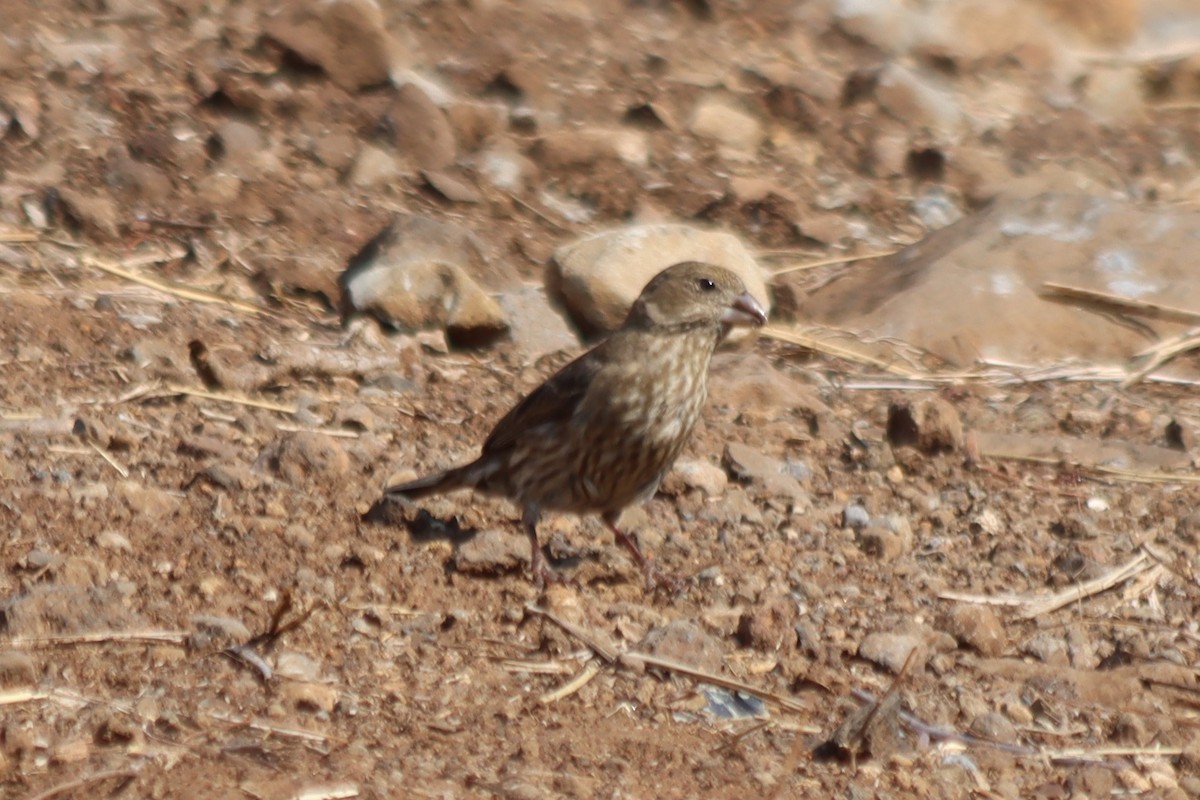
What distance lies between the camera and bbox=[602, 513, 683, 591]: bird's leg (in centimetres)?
528

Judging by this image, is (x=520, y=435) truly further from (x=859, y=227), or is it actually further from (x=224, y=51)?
(x=224, y=51)

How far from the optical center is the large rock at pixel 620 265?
7535 mm

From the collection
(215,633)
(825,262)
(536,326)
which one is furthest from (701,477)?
(825,262)

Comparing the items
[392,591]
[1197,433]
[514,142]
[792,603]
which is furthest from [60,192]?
[1197,433]

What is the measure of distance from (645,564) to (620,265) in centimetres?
235

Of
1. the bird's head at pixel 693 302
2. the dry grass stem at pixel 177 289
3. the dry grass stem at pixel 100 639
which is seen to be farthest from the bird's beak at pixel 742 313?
the dry grass stem at pixel 177 289

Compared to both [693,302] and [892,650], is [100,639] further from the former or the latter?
[693,302]

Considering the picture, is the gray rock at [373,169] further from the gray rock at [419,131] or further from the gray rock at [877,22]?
the gray rock at [877,22]

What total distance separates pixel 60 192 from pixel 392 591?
3.65 meters

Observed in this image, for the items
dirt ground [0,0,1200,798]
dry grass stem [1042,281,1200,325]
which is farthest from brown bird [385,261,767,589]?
dry grass stem [1042,281,1200,325]

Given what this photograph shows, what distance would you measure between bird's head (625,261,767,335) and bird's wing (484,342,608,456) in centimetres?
19

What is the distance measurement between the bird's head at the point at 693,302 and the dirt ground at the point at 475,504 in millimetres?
638

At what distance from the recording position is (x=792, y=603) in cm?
521

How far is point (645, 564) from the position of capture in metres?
5.43
